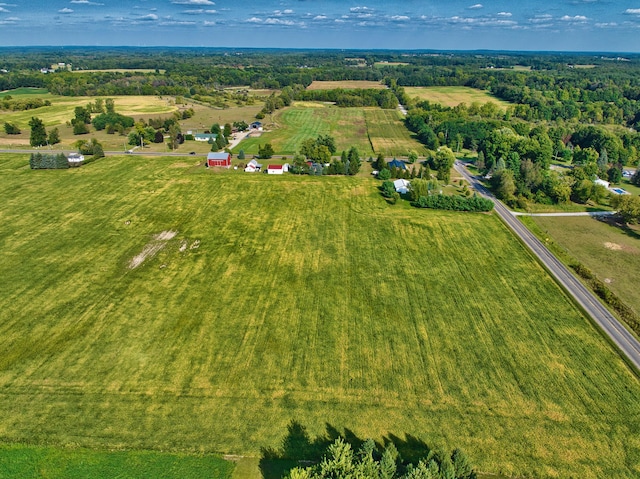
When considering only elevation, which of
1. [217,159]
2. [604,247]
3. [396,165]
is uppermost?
[217,159]

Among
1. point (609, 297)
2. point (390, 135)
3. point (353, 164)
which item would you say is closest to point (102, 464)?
point (609, 297)

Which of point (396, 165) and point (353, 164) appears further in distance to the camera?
point (396, 165)

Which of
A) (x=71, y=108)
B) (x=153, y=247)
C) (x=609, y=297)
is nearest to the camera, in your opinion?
(x=609, y=297)

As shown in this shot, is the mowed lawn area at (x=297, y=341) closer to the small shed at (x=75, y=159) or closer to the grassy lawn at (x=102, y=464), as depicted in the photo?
the grassy lawn at (x=102, y=464)

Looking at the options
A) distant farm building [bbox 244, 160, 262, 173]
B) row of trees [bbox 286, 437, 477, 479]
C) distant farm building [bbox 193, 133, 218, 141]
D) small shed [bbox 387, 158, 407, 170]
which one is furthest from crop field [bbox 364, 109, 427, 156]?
row of trees [bbox 286, 437, 477, 479]

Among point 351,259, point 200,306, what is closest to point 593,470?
point 351,259

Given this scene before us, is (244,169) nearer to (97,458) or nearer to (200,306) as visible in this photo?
(200,306)

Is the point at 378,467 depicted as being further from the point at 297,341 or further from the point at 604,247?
the point at 604,247
